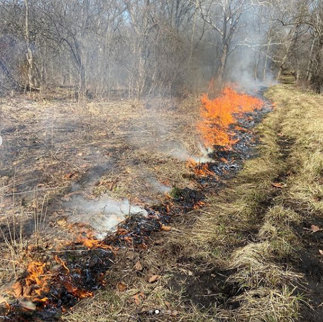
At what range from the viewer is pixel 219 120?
9.52 metres

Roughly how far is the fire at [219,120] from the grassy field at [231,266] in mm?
2732

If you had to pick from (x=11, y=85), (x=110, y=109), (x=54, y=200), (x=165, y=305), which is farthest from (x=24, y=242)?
(x=11, y=85)

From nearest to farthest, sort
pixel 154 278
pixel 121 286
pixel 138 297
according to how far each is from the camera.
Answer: pixel 138 297 < pixel 121 286 < pixel 154 278

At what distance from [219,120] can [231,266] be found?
725cm

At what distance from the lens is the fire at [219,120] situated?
747 centimetres

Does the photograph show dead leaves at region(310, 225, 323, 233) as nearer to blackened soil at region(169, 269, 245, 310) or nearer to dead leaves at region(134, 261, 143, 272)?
blackened soil at region(169, 269, 245, 310)

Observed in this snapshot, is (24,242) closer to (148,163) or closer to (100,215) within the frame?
(100,215)

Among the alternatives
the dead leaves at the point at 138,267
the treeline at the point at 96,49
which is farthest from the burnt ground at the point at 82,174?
the treeline at the point at 96,49

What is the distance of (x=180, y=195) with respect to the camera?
15.0ft

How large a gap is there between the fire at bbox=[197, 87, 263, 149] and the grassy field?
2732 millimetres

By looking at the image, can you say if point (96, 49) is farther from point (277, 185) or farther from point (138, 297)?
point (138, 297)

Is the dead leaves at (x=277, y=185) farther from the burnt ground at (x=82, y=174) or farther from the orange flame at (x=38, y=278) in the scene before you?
the orange flame at (x=38, y=278)

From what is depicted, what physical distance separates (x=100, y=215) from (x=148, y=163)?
1.93 metres

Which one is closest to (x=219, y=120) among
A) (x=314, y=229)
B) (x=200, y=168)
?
(x=200, y=168)
